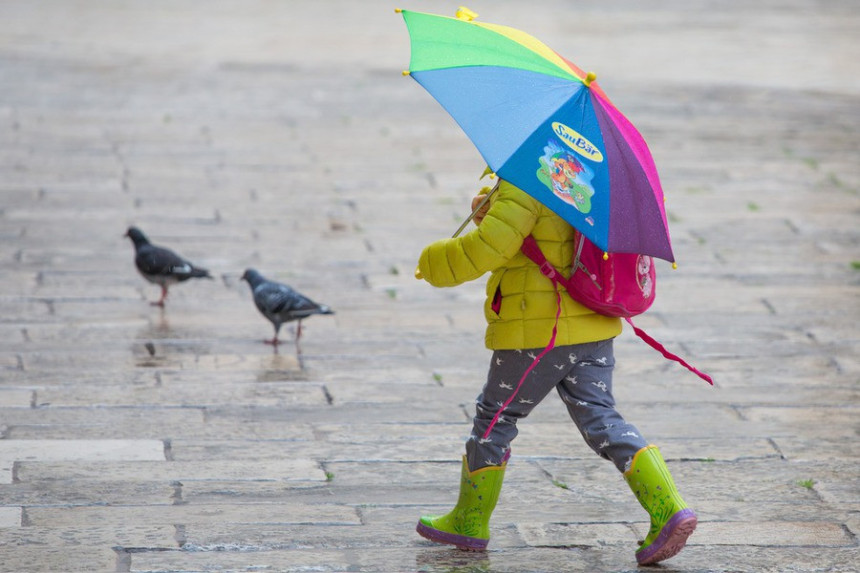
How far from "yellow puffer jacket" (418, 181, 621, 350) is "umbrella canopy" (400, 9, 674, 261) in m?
0.23

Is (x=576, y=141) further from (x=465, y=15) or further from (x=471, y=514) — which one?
(x=471, y=514)

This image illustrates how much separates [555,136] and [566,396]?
896mm

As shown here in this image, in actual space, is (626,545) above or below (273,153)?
above

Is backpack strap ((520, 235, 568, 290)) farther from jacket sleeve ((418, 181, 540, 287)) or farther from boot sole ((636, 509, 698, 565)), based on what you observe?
boot sole ((636, 509, 698, 565))

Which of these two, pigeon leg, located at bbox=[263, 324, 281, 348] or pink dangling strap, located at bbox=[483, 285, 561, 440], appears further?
pigeon leg, located at bbox=[263, 324, 281, 348]

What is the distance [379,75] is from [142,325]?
7937 millimetres

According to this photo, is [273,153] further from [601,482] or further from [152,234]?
[601,482]

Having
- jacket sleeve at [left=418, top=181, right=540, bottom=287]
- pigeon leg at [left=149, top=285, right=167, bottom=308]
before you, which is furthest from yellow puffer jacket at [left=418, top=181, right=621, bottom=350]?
pigeon leg at [left=149, top=285, right=167, bottom=308]

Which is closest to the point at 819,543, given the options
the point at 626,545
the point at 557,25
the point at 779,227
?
the point at 626,545

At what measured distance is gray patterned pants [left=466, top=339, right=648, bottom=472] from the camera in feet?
13.7

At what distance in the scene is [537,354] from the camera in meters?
4.16

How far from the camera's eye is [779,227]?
908 centimetres

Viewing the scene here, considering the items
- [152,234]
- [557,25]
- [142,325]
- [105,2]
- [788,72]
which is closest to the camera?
[142,325]

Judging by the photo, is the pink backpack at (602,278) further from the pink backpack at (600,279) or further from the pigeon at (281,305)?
the pigeon at (281,305)
